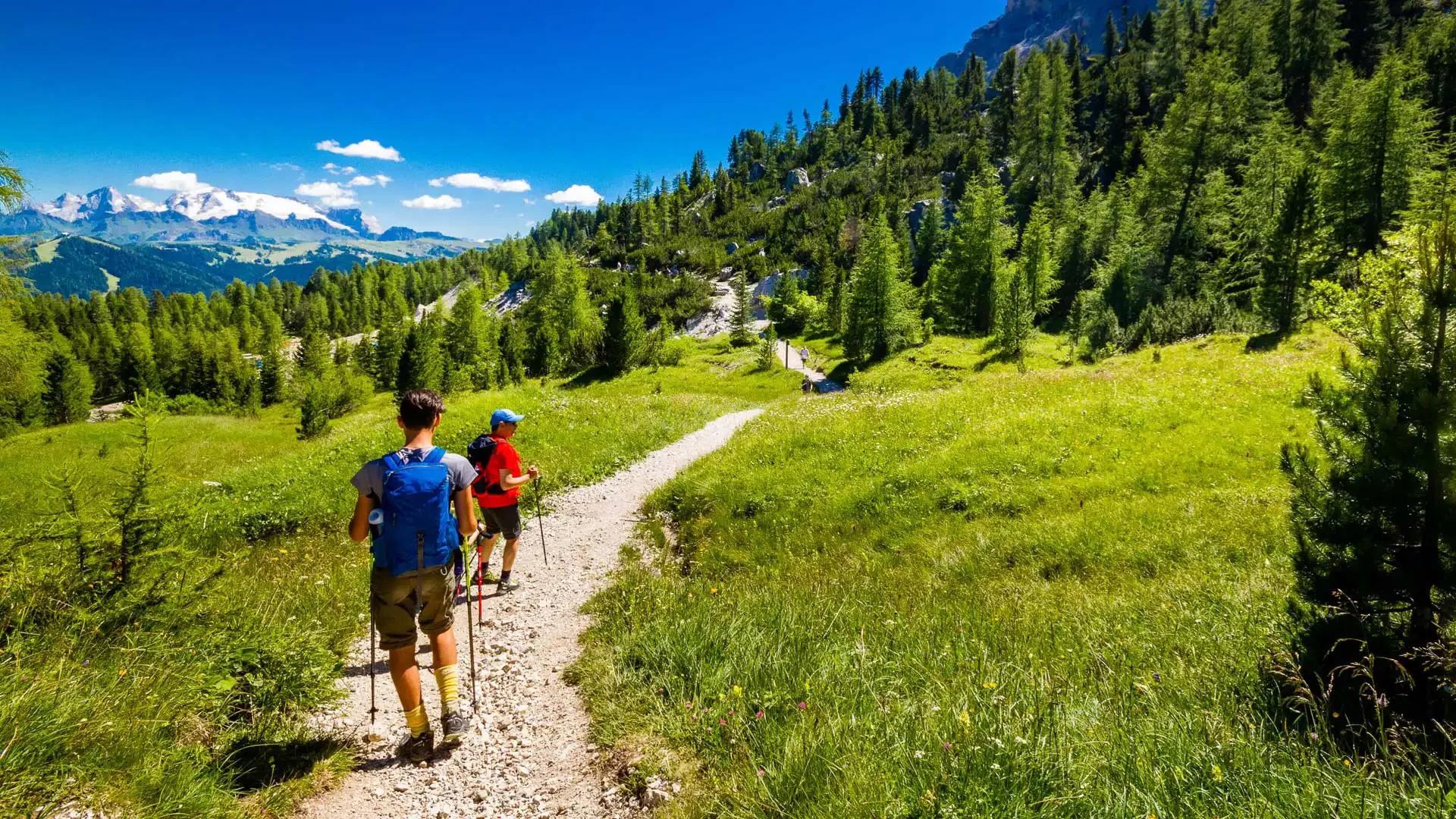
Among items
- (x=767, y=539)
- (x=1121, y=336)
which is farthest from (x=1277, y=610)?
(x=1121, y=336)

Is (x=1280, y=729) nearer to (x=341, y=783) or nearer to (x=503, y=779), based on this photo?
(x=503, y=779)

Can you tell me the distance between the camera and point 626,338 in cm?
5294

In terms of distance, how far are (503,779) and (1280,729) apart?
663 centimetres

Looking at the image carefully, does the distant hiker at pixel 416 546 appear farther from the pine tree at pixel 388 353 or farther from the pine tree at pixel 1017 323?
the pine tree at pixel 388 353

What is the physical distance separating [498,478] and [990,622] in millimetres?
7448

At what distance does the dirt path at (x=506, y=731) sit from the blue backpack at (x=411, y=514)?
191 cm

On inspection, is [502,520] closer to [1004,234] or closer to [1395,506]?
[1395,506]

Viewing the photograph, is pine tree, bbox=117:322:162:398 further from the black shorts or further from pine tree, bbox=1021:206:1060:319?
pine tree, bbox=1021:206:1060:319

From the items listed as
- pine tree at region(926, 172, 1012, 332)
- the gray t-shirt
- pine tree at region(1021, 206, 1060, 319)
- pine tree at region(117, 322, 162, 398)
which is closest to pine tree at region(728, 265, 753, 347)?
pine tree at region(926, 172, 1012, 332)

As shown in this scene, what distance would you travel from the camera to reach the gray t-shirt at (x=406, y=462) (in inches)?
205

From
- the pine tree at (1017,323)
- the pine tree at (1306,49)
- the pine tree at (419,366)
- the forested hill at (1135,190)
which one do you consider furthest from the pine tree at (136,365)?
the pine tree at (1306,49)

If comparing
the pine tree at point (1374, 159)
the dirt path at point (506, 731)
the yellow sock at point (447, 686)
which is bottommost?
the dirt path at point (506, 731)

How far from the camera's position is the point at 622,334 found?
5275cm

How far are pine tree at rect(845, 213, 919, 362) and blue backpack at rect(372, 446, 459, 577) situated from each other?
152 ft
